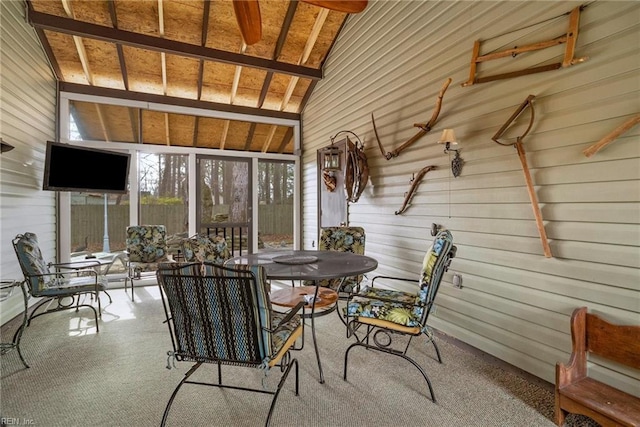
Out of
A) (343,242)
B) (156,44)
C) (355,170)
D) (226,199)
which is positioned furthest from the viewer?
(226,199)

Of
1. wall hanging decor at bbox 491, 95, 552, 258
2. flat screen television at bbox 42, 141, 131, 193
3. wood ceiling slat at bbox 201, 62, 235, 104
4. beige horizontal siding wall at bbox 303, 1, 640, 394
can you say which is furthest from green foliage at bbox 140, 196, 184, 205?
wall hanging decor at bbox 491, 95, 552, 258

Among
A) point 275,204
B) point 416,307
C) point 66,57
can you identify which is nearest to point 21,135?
point 66,57

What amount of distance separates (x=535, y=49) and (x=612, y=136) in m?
0.88

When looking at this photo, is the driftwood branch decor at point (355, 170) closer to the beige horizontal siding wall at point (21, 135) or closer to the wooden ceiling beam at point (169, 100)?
the wooden ceiling beam at point (169, 100)

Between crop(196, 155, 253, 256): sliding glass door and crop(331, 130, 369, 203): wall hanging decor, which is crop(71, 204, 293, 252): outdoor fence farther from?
crop(331, 130, 369, 203): wall hanging decor

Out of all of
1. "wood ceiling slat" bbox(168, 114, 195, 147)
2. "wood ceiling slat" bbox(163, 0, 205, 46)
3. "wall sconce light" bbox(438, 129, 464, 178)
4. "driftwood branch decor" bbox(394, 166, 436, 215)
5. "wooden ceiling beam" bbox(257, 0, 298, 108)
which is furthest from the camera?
"wood ceiling slat" bbox(168, 114, 195, 147)

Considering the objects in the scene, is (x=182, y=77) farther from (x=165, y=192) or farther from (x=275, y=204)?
(x=275, y=204)

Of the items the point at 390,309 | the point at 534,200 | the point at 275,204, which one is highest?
the point at 275,204

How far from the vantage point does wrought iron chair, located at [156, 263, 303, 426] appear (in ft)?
5.41

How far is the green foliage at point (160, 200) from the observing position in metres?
5.73

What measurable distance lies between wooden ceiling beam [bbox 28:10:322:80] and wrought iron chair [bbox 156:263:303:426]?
4.16 metres

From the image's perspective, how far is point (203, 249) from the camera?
3289mm

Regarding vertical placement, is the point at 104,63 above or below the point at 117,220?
above

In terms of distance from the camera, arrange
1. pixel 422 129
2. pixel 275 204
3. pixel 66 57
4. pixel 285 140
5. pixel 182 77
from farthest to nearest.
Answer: pixel 285 140 → pixel 275 204 → pixel 182 77 → pixel 66 57 → pixel 422 129
